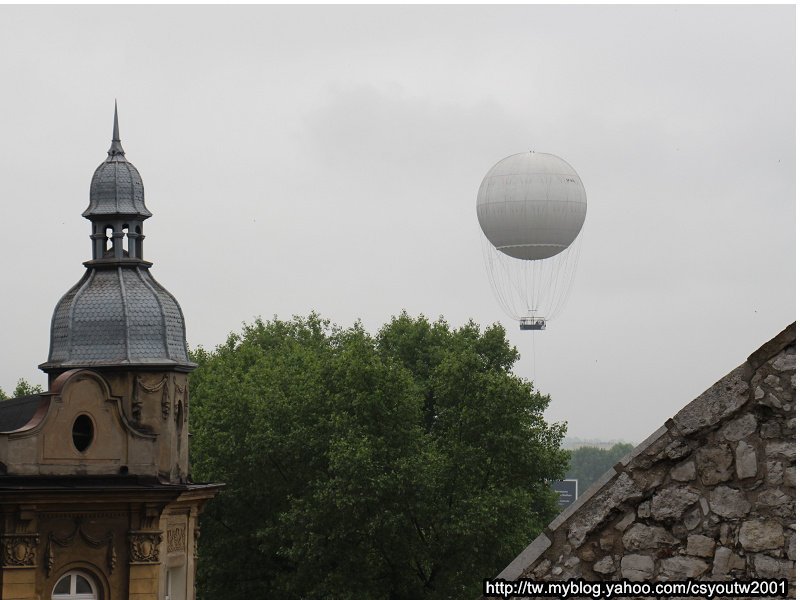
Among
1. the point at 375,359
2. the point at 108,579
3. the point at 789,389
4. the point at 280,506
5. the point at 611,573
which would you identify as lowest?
the point at 611,573

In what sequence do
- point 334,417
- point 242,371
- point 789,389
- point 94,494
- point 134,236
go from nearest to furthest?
1. point 789,389
2. point 94,494
3. point 134,236
4. point 334,417
5. point 242,371

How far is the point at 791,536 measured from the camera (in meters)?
9.50

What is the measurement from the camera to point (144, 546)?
34.3m

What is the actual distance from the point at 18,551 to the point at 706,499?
2531 cm

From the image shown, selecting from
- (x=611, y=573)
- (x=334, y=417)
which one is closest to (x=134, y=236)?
(x=334, y=417)

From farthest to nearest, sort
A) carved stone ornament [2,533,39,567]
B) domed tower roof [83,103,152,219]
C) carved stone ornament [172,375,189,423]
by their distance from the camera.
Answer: domed tower roof [83,103,152,219] < carved stone ornament [172,375,189,423] < carved stone ornament [2,533,39,567]

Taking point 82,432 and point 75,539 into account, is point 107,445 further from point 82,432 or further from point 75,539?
point 75,539

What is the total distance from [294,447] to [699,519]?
46154 millimetres

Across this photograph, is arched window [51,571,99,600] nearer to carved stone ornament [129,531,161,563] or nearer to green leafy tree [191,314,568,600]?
carved stone ornament [129,531,161,563]

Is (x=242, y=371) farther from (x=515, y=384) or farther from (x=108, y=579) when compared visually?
(x=108, y=579)

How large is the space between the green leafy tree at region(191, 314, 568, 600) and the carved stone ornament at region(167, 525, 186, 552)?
13.5 m

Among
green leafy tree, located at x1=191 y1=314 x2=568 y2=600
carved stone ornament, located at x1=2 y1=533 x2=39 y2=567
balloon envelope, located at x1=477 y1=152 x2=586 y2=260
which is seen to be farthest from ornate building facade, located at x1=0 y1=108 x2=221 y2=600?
A: balloon envelope, located at x1=477 y1=152 x2=586 y2=260

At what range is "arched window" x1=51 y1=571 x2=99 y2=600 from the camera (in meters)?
33.6

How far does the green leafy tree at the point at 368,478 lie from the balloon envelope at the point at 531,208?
2591cm
